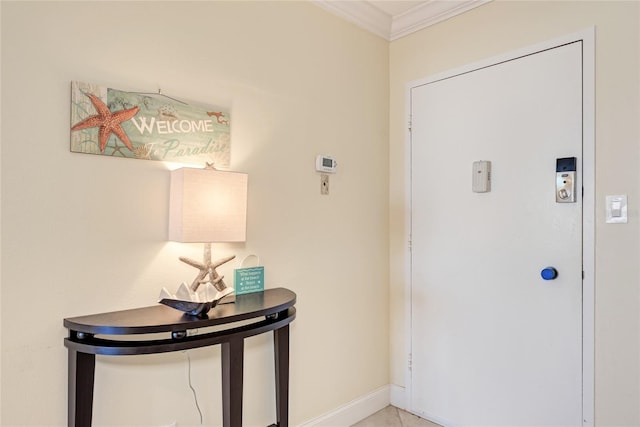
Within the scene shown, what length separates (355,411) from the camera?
235 cm

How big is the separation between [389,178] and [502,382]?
1340 mm

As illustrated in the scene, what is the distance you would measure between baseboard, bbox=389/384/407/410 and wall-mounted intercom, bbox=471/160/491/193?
136 cm

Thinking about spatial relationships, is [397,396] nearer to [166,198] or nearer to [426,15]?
[166,198]

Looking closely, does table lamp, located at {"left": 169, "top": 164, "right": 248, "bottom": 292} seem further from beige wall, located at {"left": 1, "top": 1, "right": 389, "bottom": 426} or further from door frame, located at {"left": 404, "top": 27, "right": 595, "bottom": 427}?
door frame, located at {"left": 404, "top": 27, "right": 595, "bottom": 427}

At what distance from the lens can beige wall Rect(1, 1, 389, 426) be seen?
4.28 feet

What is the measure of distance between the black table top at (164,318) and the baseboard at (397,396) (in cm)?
131

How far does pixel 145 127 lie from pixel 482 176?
1.68 m

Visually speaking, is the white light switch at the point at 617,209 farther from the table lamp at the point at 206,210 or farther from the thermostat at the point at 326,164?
the table lamp at the point at 206,210

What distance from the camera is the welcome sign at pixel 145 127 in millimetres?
1405

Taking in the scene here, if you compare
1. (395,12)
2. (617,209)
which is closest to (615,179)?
(617,209)

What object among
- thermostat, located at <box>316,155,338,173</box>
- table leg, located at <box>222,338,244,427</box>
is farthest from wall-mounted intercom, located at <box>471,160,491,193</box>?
table leg, located at <box>222,338,244,427</box>

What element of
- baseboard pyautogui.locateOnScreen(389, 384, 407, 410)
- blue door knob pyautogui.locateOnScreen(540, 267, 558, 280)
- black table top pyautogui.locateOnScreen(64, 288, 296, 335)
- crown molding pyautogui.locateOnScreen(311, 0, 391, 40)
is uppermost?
crown molding pyautogui.locateOnScreen(311, 0, 391, 40)

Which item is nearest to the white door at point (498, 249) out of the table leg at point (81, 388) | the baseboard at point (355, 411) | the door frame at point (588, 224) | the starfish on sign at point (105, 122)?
the door frame at point (588, 224)

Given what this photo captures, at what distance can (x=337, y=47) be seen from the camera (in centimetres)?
230
